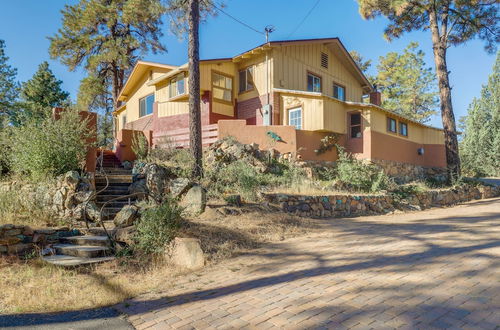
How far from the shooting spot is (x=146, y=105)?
22.4 m

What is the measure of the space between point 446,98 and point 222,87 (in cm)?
1222

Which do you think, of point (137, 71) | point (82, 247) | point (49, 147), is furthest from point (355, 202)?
point (137, 71)

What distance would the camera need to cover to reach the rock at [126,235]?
5.70 metres

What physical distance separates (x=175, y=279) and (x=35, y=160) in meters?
5.67

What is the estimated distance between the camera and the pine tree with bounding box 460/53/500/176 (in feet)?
83.6

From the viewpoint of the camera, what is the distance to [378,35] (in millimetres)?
19172

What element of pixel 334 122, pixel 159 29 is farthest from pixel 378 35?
pixel 159 29

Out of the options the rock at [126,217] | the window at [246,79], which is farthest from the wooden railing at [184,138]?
the rock at [126,217]

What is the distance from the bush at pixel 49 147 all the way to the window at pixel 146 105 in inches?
529

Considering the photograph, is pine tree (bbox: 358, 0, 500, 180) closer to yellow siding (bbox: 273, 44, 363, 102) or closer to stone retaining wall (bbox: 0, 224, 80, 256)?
yellow siding (bbox: 273, 44, 363, 102)

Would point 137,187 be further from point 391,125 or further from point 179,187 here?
point 391,125

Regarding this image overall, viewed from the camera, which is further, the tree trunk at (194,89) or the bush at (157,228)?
the tree trunk at (194,89)

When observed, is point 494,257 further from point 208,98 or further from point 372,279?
point 208,98

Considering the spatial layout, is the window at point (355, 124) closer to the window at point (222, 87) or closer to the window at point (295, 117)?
the window at point (295, 117)
